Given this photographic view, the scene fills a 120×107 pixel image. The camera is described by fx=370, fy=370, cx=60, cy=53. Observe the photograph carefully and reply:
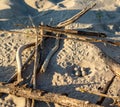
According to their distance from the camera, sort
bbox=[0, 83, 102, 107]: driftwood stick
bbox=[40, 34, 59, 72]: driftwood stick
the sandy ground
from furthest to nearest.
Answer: bbox=[40, 34, 59, 72]: driftwood stick
the sandy ground
bbox=[0, 83, 102, 107]: driftwood stick

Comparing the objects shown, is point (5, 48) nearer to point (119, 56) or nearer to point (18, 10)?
point (119, 56)

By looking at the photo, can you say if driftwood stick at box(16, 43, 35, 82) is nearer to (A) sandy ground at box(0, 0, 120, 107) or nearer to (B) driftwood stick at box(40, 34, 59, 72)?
(A) sandy ground at box(0, 0, 120, 107)

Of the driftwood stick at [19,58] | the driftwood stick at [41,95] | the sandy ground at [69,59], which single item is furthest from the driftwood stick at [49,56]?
the driftwood stick at [41,95]

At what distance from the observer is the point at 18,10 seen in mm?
7477

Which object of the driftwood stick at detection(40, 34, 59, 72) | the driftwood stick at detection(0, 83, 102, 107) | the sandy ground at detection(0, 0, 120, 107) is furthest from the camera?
the driftwood stick at detection(40, 34, 59, 72)

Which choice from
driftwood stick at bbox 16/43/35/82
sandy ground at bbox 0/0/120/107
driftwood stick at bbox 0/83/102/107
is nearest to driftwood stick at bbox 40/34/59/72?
sandy ground at bbox 0/0/120/107

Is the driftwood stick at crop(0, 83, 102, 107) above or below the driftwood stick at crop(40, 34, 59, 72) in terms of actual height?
below

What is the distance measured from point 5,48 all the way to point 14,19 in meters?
1.38

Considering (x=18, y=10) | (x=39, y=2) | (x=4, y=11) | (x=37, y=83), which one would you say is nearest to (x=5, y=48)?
(x=37, y=83)

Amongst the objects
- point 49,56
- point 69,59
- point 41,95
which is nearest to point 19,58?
point 49,56

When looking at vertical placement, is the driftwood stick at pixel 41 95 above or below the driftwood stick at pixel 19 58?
below

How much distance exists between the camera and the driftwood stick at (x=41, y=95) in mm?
4066

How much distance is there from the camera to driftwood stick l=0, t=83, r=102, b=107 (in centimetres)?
407

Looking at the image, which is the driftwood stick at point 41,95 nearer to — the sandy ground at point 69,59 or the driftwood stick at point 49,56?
the sandy ground at point 69,59
